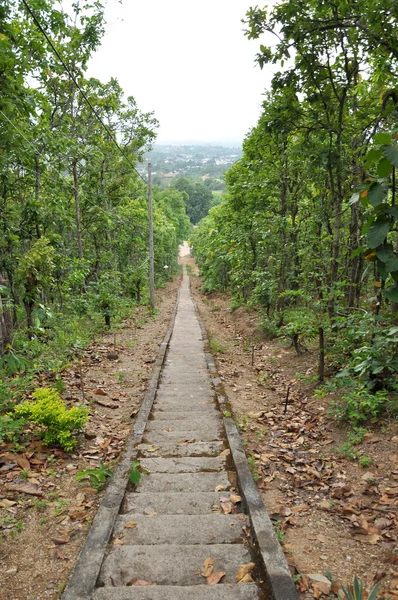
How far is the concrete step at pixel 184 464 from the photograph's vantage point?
14.5 feet

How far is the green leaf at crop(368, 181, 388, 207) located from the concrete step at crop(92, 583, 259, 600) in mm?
2963

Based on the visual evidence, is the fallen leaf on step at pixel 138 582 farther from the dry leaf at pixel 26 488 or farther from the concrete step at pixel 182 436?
the concrete step at pixel 182 436

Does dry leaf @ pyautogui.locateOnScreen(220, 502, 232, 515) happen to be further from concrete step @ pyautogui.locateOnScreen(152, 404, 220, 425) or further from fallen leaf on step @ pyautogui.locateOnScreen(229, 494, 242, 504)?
concrete step @ pyautogui.locateOnScreen(152, 404, 220, 425)

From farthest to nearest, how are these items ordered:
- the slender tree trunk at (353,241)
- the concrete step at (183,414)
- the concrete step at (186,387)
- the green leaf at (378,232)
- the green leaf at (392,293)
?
1. the concrete step at (186,387)
2. the slender tree trunk at (353,241)
3. the concrete step at (183,414)
4. the green leaf at (392,293)
5. the green leaf at (378,232)

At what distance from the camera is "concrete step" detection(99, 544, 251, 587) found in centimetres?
276

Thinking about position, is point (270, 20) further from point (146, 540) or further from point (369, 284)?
point (369, 284)

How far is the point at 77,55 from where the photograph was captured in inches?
383

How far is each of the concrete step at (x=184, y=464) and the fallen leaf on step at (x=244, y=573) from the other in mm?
1571

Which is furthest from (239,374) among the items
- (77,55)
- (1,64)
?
(77,55)

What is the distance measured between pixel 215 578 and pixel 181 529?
673 mm

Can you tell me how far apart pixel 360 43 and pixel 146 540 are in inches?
262

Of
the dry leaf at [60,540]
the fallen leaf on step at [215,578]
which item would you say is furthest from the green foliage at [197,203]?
the fallen leaf on step at [215,578]

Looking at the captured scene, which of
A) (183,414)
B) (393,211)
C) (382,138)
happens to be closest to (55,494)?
(183,414)

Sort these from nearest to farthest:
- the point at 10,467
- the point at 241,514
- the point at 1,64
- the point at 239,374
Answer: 1. the point at 241,514
2. the point at 10,467
3. the point at 1,64
4. the point at 239,374
